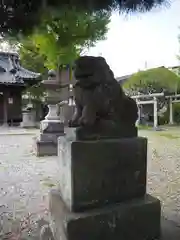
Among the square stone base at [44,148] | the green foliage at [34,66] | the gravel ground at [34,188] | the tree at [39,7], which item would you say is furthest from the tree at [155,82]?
the tree at [39,7]

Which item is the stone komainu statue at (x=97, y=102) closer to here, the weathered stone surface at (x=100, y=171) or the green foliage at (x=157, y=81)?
the weathered stone surface at (x=100, y=171)

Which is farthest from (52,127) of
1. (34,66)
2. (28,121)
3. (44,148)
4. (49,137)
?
(34,66)

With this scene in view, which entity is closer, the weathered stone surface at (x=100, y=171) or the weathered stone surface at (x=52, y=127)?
the weathered stone surface at (x=100, y=171)

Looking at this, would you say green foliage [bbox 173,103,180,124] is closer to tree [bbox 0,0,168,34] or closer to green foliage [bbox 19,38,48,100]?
green foliage [bbox 19,38,48,100]

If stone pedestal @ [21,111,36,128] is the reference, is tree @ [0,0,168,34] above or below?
above

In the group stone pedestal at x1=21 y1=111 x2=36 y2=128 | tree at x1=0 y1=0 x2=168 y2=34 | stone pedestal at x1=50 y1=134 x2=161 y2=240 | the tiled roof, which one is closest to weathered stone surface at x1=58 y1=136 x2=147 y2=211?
stone pedestal at x1=50 y1=134 x2=161 y2=240

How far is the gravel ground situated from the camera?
232 cm

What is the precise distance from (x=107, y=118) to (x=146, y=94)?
1381 centimetres

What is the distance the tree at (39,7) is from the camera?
5.63 ft

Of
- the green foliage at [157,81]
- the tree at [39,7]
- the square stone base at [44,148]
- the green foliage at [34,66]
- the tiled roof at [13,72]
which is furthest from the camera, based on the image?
the green foliage at [34,66]

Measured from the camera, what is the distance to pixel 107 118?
178 cm

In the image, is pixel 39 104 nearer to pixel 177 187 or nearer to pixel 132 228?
pixel 177 187

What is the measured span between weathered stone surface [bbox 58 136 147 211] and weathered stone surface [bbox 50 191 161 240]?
0.20ft

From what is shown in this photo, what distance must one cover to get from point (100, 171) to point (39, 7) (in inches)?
46.7
